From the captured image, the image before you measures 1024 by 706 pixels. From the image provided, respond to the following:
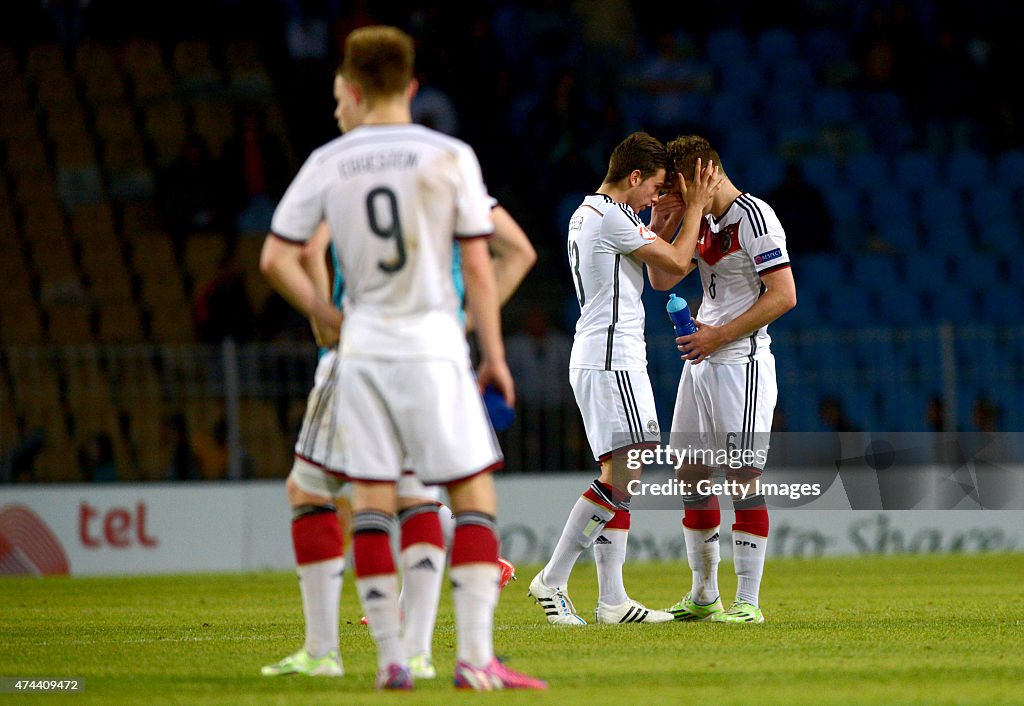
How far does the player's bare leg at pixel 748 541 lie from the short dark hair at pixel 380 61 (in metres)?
3.47

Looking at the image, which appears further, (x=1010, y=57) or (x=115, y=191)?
(x=1010, y=57)

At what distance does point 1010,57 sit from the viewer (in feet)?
65.0

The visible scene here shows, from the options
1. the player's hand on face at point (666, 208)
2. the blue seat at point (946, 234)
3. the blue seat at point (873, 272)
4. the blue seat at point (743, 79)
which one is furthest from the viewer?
the blue seat at point (743, 79)

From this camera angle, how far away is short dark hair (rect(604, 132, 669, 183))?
7.72 metres

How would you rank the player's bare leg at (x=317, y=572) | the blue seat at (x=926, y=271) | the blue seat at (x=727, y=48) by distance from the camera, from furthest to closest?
the blue seat at (x=727, y=48) → the blue seat at (x=926, y=271) → the player's bare leg at (x=317, y=572)

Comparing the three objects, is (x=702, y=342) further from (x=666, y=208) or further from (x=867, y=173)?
(x=867, y=173)

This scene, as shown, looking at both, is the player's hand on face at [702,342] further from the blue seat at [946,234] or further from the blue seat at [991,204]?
the blue seat at [991,204]

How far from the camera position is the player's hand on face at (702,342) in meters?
7.75

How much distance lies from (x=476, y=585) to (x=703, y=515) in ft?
10.1

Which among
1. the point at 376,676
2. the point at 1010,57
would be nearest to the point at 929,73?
the point at 1010,57

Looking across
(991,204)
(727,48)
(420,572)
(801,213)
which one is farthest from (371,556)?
(727,48)

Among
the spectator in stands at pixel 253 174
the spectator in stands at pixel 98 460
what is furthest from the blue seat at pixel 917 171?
the spectator in stands at pixel 98 460

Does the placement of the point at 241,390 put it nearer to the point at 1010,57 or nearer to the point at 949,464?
the point at 949,464

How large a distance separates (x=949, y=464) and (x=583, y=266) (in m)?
7.78
